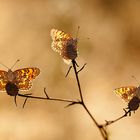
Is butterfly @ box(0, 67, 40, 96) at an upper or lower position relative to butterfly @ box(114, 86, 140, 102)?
lower

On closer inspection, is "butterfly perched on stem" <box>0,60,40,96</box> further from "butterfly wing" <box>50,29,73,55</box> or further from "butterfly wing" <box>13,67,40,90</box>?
"butterfly wing" <box>50,29,73,55</box>

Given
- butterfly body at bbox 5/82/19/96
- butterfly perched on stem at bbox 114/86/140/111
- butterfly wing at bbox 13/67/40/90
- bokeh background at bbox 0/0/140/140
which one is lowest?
bokeh background at bbox 0/0/140/140

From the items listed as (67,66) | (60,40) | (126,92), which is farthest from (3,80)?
(67,66)

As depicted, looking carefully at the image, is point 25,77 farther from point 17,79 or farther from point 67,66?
point 67,66

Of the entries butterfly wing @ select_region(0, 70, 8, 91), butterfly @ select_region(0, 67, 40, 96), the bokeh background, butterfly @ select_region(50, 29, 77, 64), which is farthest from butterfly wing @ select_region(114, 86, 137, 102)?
the bokeh background

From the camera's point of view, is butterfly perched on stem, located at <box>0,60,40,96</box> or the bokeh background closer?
butterfly perched on stem, located at <box>0,60,40,96</box>

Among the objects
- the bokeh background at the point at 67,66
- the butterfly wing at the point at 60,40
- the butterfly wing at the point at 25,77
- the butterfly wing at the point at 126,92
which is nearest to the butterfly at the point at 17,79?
the butterfly wing at the point at 25,77

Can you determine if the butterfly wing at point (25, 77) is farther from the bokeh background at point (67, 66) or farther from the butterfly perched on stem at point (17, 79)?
the bokeh background at point (67, 66)
